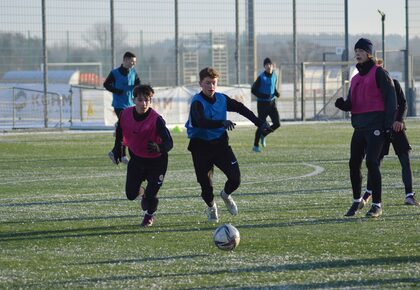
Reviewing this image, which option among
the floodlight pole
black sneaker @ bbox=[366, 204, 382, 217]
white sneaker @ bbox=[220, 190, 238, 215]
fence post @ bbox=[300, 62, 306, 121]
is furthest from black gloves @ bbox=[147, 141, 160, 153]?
fence post @ bbox=[300, 62, 306, 121]

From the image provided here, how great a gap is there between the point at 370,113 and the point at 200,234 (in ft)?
8.08

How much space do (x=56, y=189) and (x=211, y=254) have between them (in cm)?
663

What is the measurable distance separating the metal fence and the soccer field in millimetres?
14876

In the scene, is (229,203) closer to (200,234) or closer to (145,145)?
(145,145)

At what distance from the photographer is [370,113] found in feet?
39.5

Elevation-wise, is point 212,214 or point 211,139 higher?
point 211,139

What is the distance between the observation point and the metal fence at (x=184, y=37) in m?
33.9

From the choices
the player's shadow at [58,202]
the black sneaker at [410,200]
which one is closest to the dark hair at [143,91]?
the player's shadow at [58,202]

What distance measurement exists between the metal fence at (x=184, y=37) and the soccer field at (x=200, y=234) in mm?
14876

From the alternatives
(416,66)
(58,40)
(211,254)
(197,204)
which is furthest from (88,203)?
(416,66)

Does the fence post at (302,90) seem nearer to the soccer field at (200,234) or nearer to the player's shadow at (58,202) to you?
the soccer field at (200,234)

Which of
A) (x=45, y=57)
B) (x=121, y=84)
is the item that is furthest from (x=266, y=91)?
(x=45, y=57)

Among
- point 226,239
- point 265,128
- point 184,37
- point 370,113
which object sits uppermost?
point 184,37

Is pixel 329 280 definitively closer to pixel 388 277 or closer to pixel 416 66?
pixel 388 277
